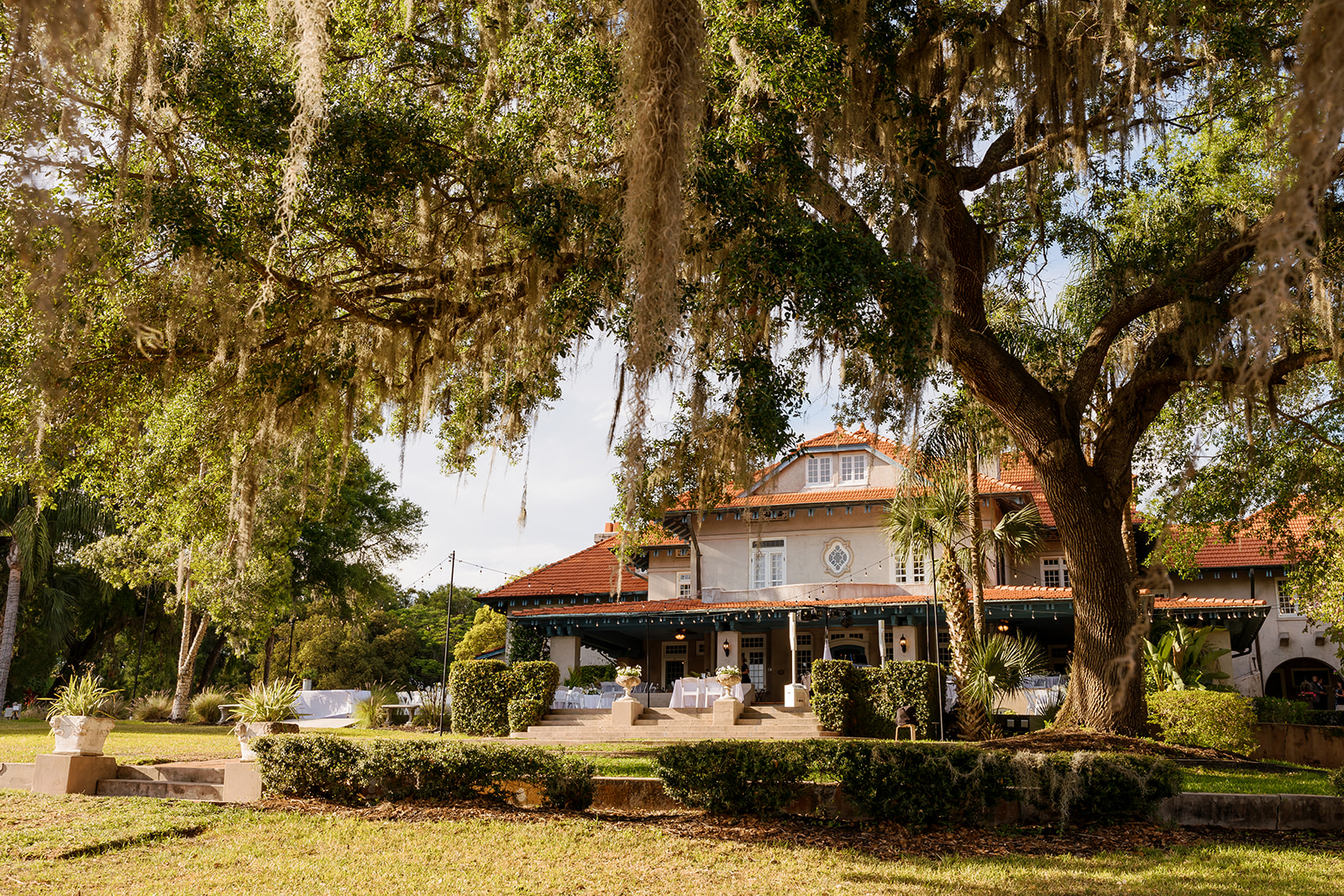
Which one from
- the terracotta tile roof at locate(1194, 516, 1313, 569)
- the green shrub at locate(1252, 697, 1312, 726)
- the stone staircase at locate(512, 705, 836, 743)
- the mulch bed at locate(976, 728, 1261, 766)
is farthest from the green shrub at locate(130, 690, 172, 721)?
the terracotta tile roof at locate(1194, 516, 1313, 569)

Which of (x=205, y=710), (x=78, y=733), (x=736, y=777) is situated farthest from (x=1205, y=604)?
(x=205, y=710)

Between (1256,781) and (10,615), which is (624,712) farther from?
(10,615)

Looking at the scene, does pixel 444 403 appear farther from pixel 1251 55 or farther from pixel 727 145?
pixel 1251 55

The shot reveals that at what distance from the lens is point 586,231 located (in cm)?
944

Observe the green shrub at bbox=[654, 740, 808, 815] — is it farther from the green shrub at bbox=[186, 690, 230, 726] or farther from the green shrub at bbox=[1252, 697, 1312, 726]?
the green shrub at bbox=[186, 690, 230, 726]

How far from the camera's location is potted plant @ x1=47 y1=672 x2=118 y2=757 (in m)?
9.18

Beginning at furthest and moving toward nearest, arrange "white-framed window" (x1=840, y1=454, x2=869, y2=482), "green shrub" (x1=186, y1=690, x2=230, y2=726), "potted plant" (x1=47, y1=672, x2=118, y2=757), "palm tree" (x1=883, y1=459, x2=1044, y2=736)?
"white-framed window" (x1=840, y1=454, x2=869, y2=482)
"green shrub" (x1=186, y1=690, x2=230, y2=726)
"palm tree" (x1=883, y1=459, x2=1044, y2=736)
"potted plant" (x1=47, y1=672, x2=118, y2=757)

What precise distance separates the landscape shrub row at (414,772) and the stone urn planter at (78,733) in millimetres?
1740

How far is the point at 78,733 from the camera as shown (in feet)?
30.2

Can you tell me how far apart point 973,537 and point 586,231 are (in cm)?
955

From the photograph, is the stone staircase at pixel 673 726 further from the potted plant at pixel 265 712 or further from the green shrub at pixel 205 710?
the green shrub at pixel 205 710

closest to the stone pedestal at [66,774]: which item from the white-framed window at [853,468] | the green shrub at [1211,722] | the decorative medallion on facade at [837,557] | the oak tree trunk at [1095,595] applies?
the oak tree trunk at [1095,595]

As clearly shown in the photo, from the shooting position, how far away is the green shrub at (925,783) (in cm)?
784

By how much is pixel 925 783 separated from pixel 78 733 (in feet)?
26.7
